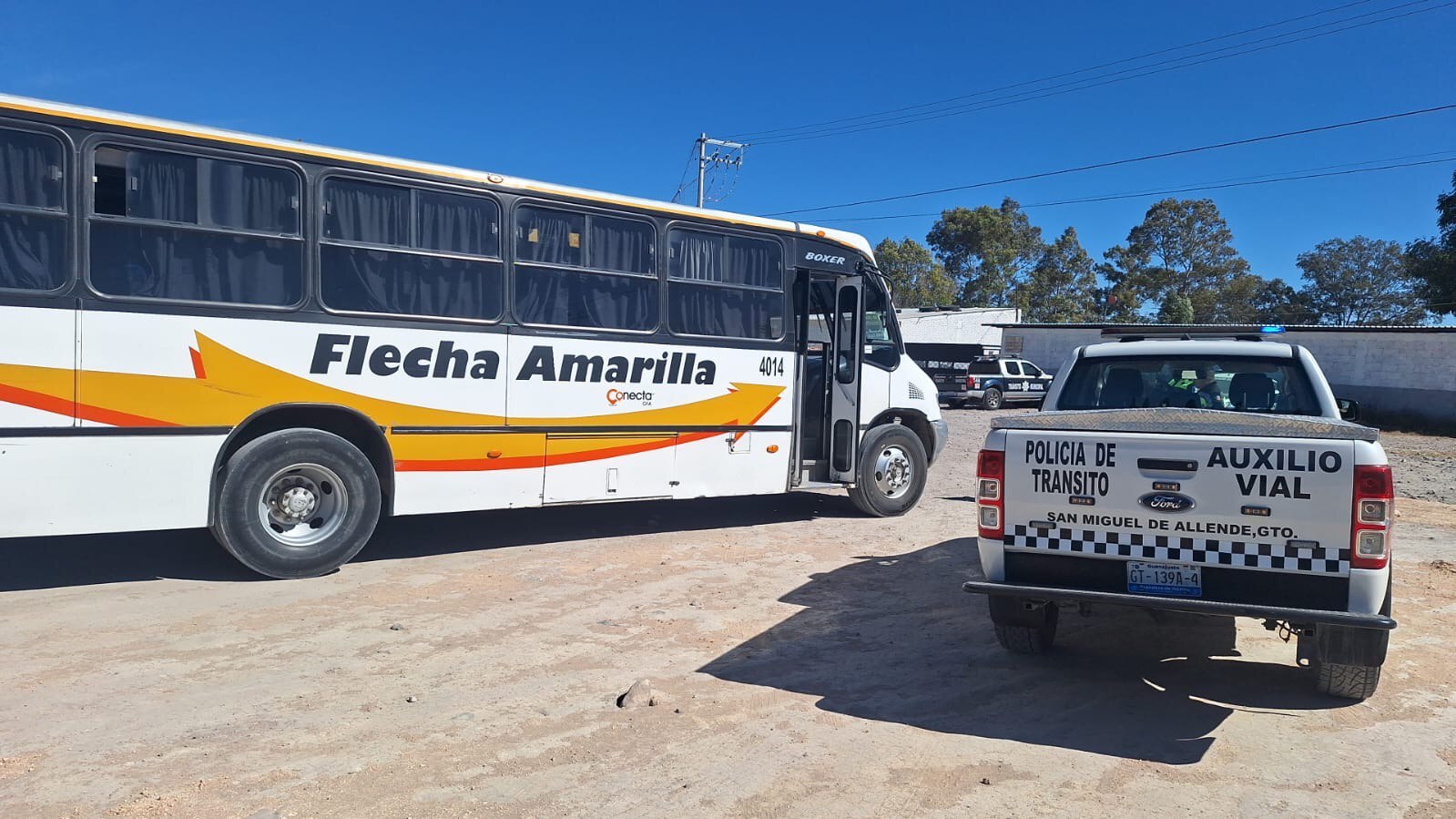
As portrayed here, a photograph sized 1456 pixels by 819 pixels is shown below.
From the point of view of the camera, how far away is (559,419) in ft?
28.4

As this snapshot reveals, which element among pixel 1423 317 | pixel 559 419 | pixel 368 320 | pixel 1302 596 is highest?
pixel 1423 317

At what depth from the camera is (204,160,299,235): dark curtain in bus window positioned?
701 centimetres

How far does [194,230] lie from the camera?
6.89m

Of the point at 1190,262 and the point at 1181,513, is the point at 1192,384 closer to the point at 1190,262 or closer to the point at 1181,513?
the point at 1181,513

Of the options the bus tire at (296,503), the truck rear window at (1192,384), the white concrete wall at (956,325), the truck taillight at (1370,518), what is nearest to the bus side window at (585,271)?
the bus tire at (296,503)

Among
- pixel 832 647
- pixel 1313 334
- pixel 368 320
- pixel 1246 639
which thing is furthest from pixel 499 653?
pixel 1313 334

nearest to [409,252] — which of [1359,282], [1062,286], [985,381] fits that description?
[985,381]

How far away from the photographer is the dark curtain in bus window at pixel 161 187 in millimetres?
6699

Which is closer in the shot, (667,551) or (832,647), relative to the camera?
(832,647)

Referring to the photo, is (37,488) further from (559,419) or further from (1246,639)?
(1246,639)

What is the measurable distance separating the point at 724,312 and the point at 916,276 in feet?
164

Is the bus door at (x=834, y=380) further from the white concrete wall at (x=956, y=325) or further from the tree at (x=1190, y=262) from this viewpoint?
the tree at (x=1190, y=262)

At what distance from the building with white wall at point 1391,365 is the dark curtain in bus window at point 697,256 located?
19514mm

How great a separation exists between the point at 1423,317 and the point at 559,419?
6363cm
